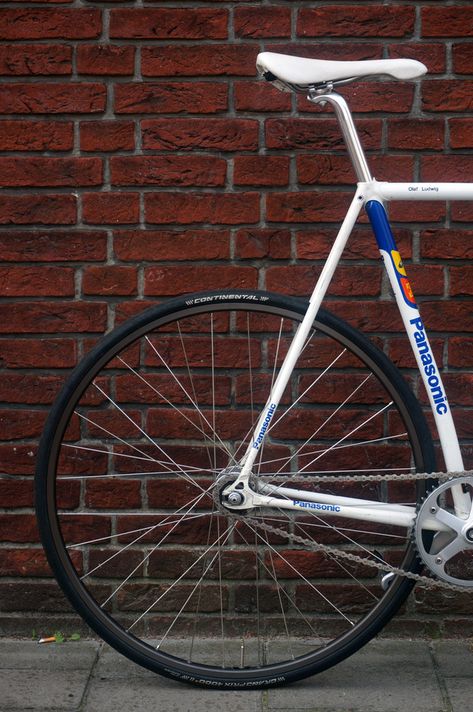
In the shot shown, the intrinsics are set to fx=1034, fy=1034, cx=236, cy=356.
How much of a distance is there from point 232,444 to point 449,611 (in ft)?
2.72

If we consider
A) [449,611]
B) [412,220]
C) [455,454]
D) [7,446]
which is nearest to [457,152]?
[412,220]

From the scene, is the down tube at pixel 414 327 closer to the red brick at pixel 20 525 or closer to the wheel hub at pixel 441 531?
the wheel hub at pixel 441 531

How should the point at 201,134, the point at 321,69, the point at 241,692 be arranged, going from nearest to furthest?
the point at 321,69, the point at 241,692, the point at 201,134

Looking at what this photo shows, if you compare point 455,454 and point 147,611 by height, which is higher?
point 455,454

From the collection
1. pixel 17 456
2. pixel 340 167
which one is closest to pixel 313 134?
pixel 340 167

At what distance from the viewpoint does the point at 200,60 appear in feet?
9.74

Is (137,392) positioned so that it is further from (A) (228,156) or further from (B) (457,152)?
(B) (457,152)

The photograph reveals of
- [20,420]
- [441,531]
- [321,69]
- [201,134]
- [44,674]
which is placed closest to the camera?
[321,69]

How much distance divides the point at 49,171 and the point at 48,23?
1.37 feet

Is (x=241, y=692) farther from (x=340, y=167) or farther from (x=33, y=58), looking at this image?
(x=33, y=58)

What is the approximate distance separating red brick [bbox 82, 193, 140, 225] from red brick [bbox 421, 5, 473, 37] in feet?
3.17

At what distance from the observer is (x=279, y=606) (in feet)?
10.3

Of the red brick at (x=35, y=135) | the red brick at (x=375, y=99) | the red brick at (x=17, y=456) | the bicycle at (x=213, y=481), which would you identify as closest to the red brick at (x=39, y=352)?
the bicycle at (x=213, y=481)

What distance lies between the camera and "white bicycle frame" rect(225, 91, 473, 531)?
2602mm
